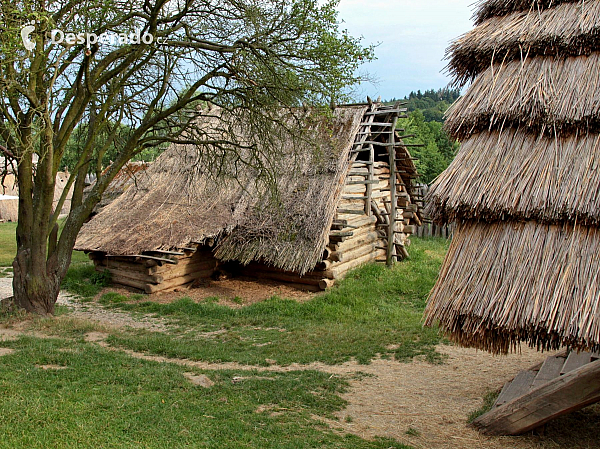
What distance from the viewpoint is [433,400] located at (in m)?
6.61

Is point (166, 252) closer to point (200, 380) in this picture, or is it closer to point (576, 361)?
point (200, 380)

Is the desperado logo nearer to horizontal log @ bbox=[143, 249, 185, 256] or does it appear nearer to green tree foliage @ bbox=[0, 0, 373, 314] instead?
green tree foliage @ bbox=[0, 0, 373, 314]

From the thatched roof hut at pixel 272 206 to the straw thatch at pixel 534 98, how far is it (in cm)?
643

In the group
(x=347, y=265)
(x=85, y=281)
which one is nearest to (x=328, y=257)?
(x=347, y=265)

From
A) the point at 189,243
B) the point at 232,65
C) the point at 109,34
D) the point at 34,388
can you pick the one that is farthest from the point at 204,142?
the point at 34,388

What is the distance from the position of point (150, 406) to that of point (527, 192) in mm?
→ 4246

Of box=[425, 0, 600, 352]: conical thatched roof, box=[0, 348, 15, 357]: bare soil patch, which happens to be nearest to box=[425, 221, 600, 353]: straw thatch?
box=[425, 0, 600, 352]: conical thatched roof

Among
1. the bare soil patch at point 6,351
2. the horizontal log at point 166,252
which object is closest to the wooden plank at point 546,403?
the bare soil patch at point 6,351

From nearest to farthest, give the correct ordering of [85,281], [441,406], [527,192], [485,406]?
1. [527,192]
2. [485,406]
3. [441,406]
4. [85,281]

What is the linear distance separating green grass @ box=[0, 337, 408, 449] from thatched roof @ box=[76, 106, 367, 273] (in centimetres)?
529

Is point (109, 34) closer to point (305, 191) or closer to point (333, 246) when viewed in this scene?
point (305, 191)

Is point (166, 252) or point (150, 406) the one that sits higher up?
point (166, 252)

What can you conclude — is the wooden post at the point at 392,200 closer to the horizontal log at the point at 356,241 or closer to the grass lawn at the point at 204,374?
the horizontal log at the point at 356,241

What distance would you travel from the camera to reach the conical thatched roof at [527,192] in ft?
12.3
